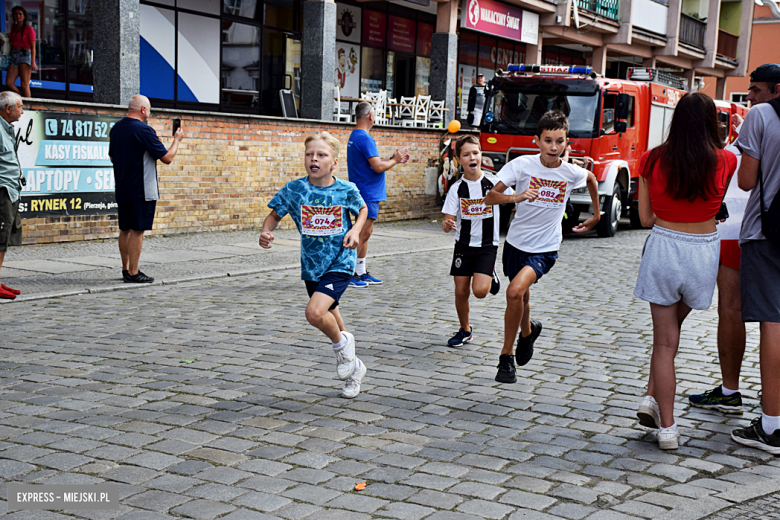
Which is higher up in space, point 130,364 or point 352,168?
point 352,168

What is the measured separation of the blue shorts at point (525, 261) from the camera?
235 inches

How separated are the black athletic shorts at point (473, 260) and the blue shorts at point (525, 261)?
0.70m

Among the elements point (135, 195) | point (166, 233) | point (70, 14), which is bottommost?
point (166, 233)

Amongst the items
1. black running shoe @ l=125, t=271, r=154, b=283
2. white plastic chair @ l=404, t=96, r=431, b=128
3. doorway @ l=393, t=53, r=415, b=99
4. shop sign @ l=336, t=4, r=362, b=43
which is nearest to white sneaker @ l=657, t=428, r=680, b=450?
black running shoe @ l=125, t=271, r=154, b=283

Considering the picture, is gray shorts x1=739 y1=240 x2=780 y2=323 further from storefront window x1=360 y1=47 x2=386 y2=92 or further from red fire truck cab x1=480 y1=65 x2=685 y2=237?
storefront window x1=360 y1=47 x2=386 y2=92

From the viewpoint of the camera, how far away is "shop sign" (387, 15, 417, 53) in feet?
82.6

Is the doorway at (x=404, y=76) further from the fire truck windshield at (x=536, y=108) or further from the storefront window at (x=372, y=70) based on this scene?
the fire truck windshield at (x=536, y=108)

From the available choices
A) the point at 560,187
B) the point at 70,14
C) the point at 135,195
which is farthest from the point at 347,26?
the point at 560,187

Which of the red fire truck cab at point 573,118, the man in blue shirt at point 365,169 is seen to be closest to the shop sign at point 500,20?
the red fire truck cab at point 573,118

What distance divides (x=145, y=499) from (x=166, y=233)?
10.8 meters

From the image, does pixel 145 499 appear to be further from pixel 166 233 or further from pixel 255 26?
pixel 255 26

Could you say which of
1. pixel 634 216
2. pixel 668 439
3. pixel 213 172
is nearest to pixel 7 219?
pixel 213 172

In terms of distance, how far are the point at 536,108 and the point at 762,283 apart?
12985 millimetres

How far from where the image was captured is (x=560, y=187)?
602 centimetres
